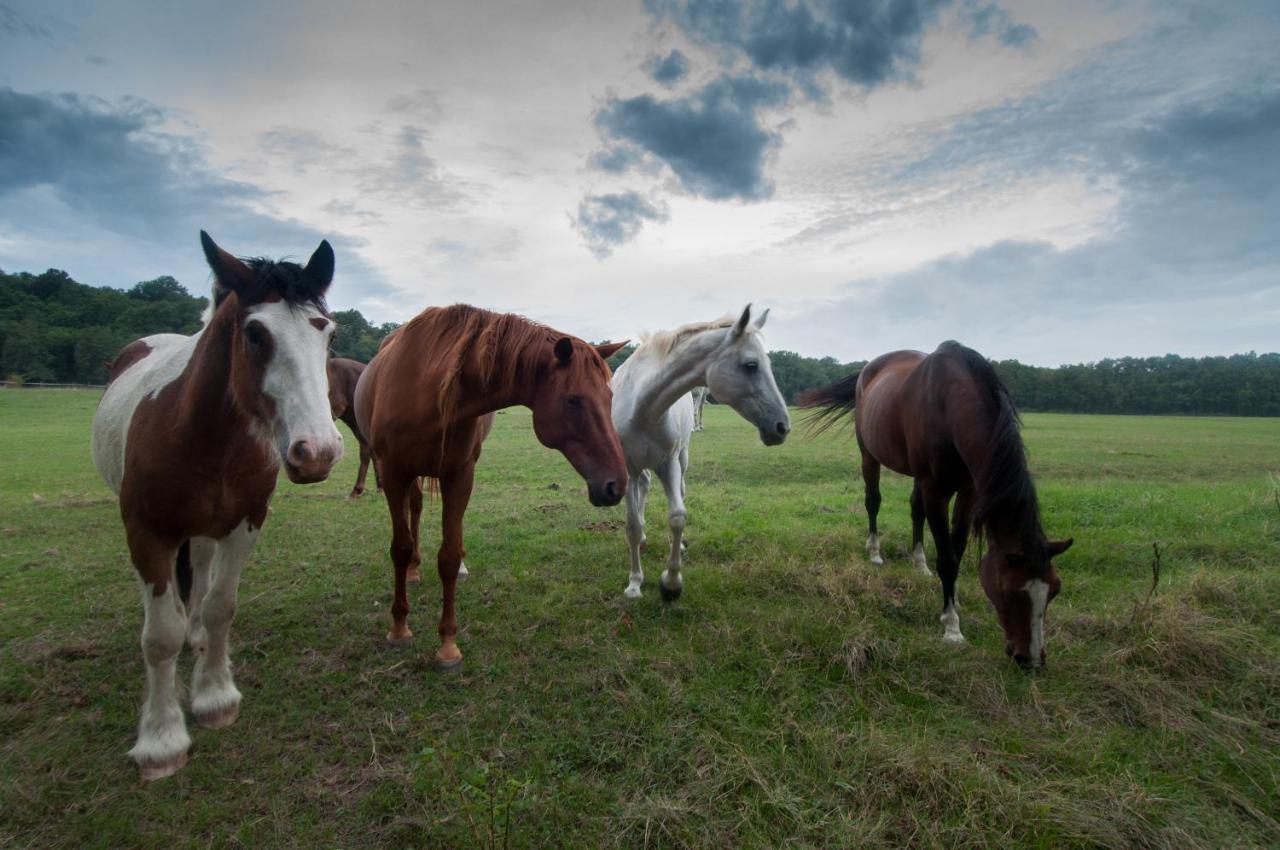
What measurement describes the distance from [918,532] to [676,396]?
2.88 meters

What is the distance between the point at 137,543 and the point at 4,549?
5.17 m

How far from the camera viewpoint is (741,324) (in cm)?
409

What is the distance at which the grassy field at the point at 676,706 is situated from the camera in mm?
2154

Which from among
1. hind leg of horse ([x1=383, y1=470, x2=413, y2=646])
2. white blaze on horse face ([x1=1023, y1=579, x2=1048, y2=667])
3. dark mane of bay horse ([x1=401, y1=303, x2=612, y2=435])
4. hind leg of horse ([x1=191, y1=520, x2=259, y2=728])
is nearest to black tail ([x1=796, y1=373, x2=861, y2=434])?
white blaze on horse face ([x1=1023, y1=579, x2=1048, y2=667])

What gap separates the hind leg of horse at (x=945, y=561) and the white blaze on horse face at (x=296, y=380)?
390 cm

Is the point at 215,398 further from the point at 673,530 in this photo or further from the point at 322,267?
the point at 673,530

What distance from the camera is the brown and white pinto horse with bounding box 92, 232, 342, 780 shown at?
227 cm

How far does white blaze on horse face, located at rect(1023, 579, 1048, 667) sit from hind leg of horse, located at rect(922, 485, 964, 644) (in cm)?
52

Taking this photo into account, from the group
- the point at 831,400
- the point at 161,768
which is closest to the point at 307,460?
the point at 161,768

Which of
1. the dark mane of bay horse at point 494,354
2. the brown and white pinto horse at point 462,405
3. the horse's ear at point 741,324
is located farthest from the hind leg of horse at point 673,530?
the dark mane of bay horse at point 494,354

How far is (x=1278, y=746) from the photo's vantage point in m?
2.62

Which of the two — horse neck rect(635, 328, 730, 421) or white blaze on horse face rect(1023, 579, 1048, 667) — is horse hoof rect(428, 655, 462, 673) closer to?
horse neck rect(635, 328, 730, 421)

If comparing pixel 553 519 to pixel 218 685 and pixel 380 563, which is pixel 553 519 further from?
pixel 218 685

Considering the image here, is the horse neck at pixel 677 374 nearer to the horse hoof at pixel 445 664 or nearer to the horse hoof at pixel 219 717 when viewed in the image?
the horse hoof at pixel 445 664
